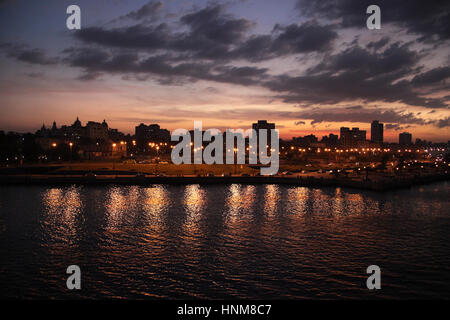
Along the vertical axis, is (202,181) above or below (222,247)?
above

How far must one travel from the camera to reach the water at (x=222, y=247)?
21469mm

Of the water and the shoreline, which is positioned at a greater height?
the shoreline

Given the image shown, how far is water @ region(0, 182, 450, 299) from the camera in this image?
21.5 meters

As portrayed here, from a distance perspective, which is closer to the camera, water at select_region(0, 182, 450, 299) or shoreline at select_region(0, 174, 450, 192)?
water at select_region(0, 182, 450, 299)

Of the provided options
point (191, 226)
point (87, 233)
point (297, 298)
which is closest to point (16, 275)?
point (87, 233)

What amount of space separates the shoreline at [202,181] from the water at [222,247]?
17.8 metres

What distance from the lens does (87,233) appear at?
111 feet

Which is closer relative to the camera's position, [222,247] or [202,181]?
[222,247]

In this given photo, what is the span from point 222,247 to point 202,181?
165 feet

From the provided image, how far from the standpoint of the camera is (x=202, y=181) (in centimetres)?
7938

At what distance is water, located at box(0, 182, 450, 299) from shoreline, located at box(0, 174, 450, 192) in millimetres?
17756

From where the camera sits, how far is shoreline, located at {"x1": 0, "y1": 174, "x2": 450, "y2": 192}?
72750 millimetres

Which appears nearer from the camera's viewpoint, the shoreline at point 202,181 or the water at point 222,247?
the water at point 222,247
